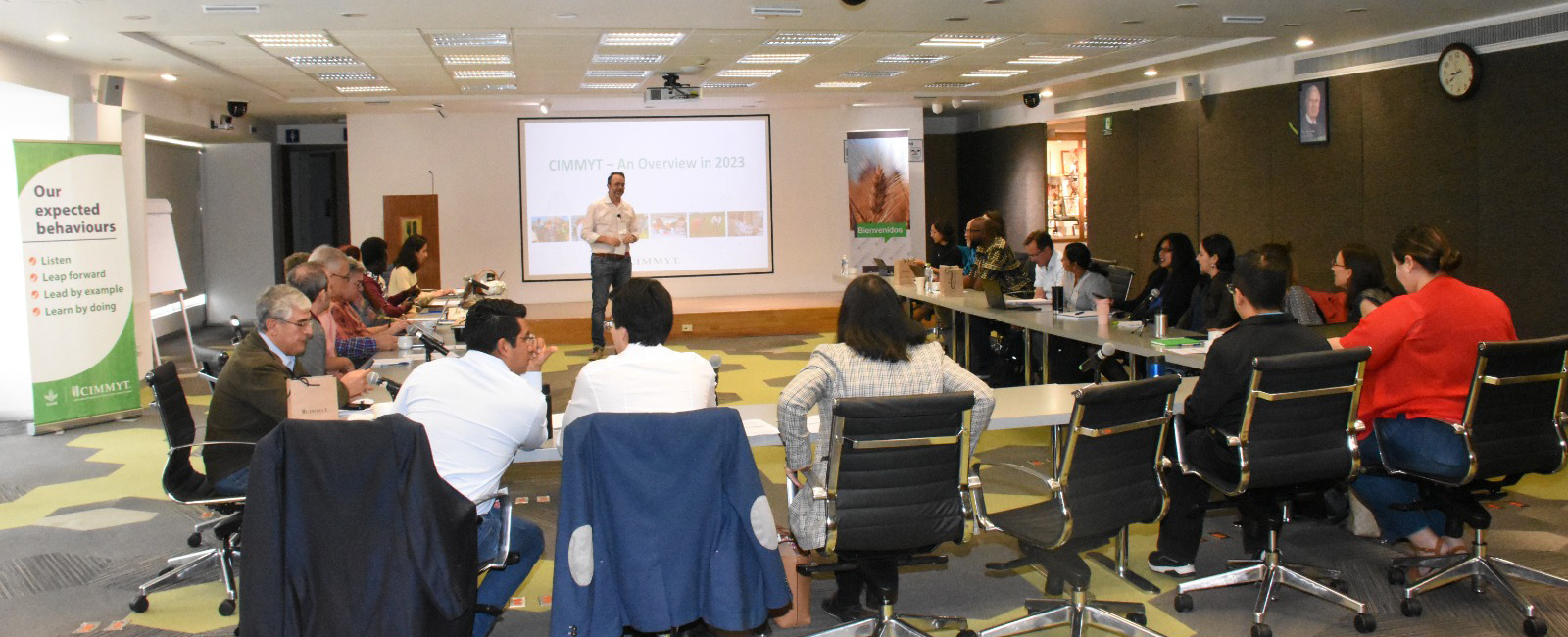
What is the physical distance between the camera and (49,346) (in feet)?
24.9

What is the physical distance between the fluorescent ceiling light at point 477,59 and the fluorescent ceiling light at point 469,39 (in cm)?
58

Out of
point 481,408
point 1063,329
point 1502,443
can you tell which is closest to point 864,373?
point 481,408

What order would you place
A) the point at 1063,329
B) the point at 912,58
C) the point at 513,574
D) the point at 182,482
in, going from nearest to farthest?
the point at 513,574
the point at 182,482
the point at 1063,329
the point at 912,58

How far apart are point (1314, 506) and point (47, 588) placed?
5.07 m

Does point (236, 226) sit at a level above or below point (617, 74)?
below

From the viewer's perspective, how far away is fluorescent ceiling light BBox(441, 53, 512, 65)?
942 cm

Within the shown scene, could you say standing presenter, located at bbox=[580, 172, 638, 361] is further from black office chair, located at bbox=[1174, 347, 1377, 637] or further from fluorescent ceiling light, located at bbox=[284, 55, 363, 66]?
black office chair, located at bbox=[1174, 347, 1377, 637]

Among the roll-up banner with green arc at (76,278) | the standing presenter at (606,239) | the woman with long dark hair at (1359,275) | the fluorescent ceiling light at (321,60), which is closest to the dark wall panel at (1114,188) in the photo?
the standing presenter at (606,239)

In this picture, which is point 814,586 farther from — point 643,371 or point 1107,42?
point 1107,42

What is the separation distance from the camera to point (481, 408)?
3145 mm

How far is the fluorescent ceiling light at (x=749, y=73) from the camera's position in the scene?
1079cm

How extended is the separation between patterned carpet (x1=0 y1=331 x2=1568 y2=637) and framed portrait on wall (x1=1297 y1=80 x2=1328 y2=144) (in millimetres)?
5009

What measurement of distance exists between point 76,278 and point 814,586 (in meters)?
6.10

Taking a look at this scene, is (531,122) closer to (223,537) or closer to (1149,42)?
(1149,42)
